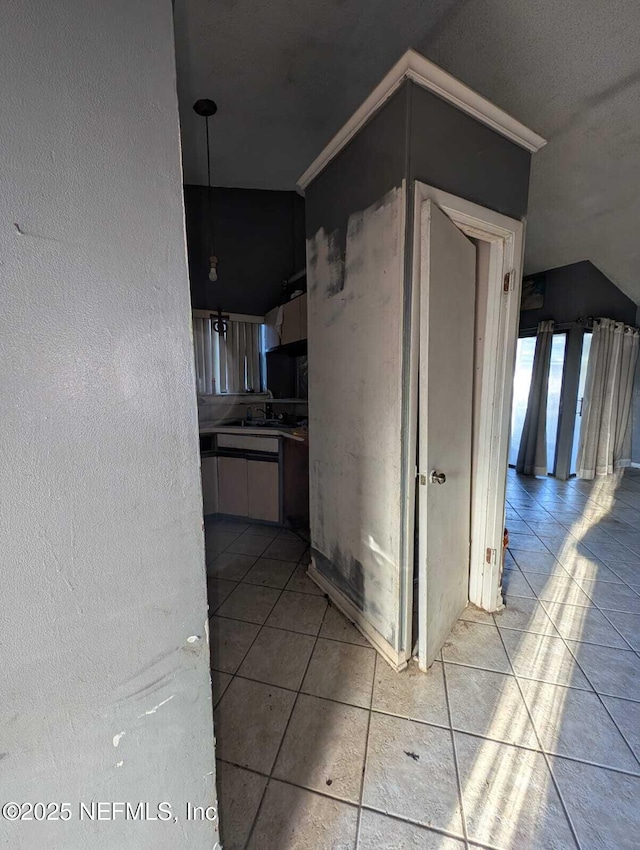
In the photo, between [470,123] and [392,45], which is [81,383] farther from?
[392,45]

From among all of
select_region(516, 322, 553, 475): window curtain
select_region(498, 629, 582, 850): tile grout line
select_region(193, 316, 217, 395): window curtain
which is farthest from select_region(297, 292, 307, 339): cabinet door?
select_region(516, 322, 553, 475): window curtain

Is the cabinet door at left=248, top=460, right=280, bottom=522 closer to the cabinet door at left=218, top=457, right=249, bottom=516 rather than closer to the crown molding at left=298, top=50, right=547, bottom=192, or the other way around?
the cabinet door at left=218, top=457, right=249, bottom=516

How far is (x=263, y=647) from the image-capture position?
170 cm

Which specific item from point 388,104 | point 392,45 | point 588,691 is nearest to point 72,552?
point 388,104

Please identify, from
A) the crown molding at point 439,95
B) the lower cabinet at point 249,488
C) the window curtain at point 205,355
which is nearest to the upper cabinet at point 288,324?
the window curtain at point 205,355

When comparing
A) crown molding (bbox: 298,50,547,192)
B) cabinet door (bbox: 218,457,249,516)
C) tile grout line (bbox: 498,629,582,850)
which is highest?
crown molding (bbox: 298,50,547,192)

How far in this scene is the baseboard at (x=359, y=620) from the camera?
1563mm

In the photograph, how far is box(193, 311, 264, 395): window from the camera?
3.53 meters

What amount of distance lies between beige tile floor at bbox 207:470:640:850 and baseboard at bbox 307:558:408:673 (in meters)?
0.04

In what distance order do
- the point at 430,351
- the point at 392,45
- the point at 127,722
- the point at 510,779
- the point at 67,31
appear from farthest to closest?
the point at 392,45 → the point at 430,351 → the point at 510,779 → the point at 127,722 → the point at 67,31

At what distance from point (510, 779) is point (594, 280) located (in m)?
5.32

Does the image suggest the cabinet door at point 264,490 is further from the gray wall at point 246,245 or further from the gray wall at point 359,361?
the gray wall at point 246,245

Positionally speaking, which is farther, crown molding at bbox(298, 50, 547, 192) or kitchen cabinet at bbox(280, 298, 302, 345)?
kitchen cabinet at bbox(280, 298, 302, 345)

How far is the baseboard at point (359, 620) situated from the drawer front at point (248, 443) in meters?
1.09
